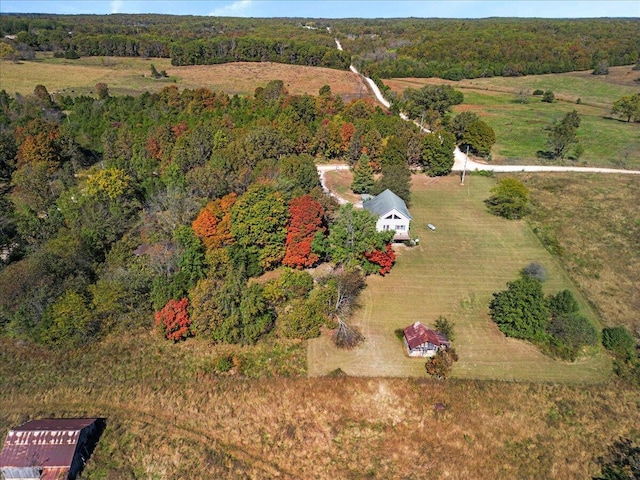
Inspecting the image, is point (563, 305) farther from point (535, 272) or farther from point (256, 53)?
point (256, 53)

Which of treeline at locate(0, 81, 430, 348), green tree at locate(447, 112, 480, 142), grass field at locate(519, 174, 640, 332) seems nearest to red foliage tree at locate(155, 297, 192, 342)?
treeline at locate(0, 81, 430, 348)

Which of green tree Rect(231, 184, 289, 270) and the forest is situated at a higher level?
the forest

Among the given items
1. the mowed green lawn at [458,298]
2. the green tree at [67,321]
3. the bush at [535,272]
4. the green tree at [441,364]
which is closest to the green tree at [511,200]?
the mowed green lawn at [458,298]

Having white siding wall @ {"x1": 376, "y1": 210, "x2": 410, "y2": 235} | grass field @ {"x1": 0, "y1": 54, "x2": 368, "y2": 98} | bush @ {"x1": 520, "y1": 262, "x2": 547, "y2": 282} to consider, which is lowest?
bush @ {"x1": 520, "y1": 262, "x2": 547, "y2": 282}

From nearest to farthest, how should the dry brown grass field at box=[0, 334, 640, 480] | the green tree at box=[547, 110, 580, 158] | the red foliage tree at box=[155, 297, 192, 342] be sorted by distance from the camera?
1. the dry brown grass field at box=[0, 334, 640, 480]
2. the red foliage tree at box=[155, 297, 192, 342]
3. the green tree at box=[547, 110, 580, 158]

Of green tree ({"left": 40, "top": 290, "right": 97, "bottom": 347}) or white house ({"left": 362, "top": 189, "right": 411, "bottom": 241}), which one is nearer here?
green tree ({"left": 40, "top": 290, "right": 97, "bottom": 347})

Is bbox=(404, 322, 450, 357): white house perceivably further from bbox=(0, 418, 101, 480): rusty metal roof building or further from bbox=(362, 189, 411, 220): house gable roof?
bbox=(0, 418, 101, 480): rusty metal roof building

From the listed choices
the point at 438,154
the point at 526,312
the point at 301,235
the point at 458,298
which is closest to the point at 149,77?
the point at 438,154
